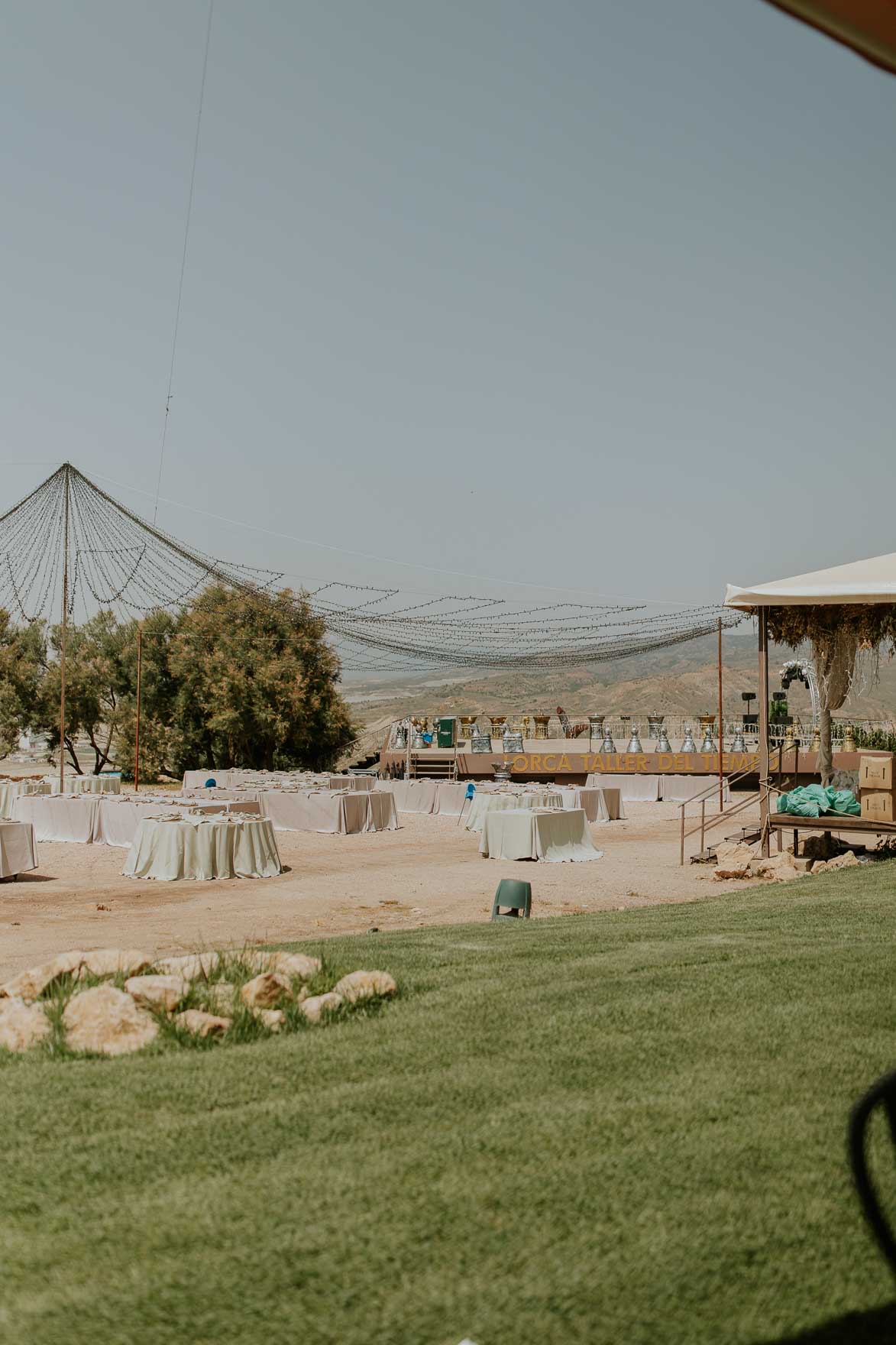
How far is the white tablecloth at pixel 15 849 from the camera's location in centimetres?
1284

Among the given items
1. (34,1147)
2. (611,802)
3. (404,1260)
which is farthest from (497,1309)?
(611,802)

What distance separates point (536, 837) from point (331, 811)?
599 cm

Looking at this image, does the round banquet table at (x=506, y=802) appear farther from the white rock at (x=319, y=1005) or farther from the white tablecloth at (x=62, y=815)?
the white rock at (x=319, y=1005)

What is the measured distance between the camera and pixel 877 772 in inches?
508

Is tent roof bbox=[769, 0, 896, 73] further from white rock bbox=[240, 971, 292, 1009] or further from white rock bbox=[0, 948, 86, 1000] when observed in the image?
white rock bbox=[0, 948, 86, 1000]

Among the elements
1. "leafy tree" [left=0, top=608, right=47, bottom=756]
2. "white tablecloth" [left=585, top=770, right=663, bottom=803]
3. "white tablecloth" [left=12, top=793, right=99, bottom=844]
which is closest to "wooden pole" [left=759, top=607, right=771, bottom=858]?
"white tablecloth" [left=12, top=793, right=99, bottom=844]

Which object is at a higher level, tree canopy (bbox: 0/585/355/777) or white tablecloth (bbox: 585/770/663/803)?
tree canopy (bbox: 0/585/355/777)

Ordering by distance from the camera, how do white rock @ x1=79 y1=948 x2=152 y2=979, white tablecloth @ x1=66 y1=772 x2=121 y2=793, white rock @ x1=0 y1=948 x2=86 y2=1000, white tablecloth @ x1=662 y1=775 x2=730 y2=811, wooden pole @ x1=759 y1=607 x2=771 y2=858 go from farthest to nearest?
white tablecloth @ x1=662 y1=775 x2=730 y2=811 → white tablecloth @ x1=66 y1=772 x2=121 y2=793 → wooden pole @ x1=759 y1=607 x2=771 y2=858 → white rock @ x1=79 y1=948 x2=152 y2=979 → white rock @ x1=0 y1=948 x2=86 y2=1000

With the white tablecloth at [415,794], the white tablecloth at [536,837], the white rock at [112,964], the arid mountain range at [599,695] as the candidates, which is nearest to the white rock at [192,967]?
the white rock at [112,964]

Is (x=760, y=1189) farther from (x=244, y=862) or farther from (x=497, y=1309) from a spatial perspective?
(x=244, y=862)

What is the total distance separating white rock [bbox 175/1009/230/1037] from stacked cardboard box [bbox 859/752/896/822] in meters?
10.4

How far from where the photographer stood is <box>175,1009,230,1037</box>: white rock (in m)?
4.22

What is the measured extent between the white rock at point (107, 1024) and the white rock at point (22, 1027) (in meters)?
0.10

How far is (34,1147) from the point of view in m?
3.10
